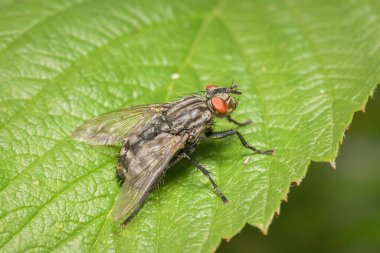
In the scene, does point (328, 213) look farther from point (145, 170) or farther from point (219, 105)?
point (145, 170)

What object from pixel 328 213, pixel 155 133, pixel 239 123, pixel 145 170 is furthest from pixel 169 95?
pixel 328 213

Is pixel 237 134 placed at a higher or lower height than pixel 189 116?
lower

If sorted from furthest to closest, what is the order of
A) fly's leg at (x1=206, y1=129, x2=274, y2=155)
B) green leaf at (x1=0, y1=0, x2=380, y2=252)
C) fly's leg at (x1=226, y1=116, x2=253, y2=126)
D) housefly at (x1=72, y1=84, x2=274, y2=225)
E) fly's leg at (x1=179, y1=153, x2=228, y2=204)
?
fly's leg at (x1=226, y1=116, x2=253, y2=126) < fly's leg at (x1=206, y1=129, x2=274, y2=155) < housefly at (x1=72, y1=84, x2=274, y2=225) < fly's leg at (x1=179, y1=153, x2=228, y2=204) < green leaf at (x1=0, y1=0, x2=380, y2=252)

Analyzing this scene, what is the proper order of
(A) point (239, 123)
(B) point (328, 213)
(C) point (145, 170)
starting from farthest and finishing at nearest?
(B) point (328, 213)
(A) point (239, 123)
(C) point (145, 170)

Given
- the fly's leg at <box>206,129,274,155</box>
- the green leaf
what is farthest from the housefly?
the green leaf

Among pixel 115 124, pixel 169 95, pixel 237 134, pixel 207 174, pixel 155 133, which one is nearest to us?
pixel 207 174

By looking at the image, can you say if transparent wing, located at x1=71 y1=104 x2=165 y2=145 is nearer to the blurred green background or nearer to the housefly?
the housefly

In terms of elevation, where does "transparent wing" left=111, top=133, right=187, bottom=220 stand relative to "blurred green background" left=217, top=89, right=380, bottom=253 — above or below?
above

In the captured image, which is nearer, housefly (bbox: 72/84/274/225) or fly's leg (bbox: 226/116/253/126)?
housefly (bbox: 72/84/274/225)

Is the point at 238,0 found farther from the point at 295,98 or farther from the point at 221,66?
the point at 295,98
